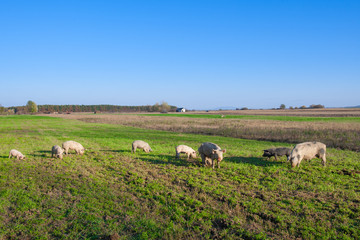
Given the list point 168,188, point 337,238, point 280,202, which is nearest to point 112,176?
point 168,188

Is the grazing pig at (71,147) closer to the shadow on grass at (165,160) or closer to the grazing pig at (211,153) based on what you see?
the shadow on grass at (165,160)

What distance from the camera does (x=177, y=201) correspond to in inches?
360

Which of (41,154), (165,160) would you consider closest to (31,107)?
(41,154)

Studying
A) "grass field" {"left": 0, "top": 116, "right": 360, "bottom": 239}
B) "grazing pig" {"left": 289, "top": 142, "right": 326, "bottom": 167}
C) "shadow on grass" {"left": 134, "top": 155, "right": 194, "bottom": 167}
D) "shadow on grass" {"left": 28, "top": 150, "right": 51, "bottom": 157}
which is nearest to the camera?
"grass field" {"left": 0, "top": 116, "right": 360, "bottom": 239}

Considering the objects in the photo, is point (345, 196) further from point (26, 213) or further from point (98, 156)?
point (98, 156)

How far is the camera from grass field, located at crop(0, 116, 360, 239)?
7.05 metres

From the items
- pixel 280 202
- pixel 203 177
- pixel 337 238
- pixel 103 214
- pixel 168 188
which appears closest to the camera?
pixel 337 238

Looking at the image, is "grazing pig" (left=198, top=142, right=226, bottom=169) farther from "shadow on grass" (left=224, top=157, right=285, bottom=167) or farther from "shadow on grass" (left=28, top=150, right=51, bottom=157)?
"shadow on grass" (left=28, top=150, right=51, bottom=157)

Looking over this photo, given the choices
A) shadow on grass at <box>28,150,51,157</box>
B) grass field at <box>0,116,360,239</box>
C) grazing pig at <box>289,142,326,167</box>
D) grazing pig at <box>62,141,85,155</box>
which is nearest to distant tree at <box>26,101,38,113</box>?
shadow on grass at <box>28,150,51,157</box>

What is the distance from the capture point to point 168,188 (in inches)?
416

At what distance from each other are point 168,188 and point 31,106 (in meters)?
186

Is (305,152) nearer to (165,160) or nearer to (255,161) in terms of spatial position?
(255,161)

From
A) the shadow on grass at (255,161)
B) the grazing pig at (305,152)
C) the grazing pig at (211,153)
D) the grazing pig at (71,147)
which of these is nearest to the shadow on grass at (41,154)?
the grazing pig at (71,147)

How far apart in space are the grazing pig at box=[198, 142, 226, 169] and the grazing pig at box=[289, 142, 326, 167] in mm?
4662
